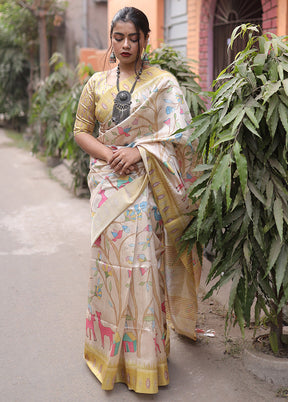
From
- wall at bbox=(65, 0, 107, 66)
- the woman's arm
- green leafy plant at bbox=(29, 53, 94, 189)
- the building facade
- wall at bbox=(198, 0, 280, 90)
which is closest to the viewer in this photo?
the woman's arm

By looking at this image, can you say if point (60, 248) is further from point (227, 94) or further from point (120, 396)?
point (227, 94)

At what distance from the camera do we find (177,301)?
3.66 m

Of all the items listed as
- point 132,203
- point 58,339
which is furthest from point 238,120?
point 58,339

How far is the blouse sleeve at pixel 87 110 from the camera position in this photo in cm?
334

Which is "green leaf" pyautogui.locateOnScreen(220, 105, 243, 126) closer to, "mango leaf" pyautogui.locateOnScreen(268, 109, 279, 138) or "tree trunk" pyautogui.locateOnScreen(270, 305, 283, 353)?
"mango leaf" pyautogui.locateOnScreen(268, 109, 279, 138)

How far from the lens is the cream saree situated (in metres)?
3.16

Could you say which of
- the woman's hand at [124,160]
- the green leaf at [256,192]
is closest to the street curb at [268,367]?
the green leaf at [256,192]

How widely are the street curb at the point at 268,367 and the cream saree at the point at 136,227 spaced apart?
0.50m

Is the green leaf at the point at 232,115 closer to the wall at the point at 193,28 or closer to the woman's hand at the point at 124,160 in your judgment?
the woman's hand at the point at 124,160

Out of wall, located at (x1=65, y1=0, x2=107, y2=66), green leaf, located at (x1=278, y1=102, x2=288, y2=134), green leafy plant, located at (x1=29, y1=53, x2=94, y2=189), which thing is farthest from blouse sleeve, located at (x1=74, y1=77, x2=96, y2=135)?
wall, located at (x1=65, y1=0, x2=107, y2=66)

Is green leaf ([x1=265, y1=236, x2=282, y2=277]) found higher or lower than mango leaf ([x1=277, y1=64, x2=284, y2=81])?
lower

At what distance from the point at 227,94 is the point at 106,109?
735 millimetres

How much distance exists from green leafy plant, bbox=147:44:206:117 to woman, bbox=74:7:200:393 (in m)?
1.33

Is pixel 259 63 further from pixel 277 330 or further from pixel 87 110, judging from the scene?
pixel 277 330
